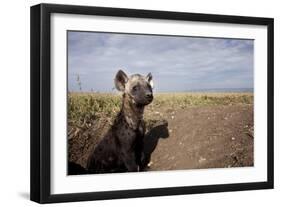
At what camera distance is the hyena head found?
4.82 metres

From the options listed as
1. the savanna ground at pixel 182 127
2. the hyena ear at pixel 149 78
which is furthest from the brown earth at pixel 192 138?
the hyena ear at pixel 149 78

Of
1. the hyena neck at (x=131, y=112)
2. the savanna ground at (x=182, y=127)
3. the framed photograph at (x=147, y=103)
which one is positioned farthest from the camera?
the hyena neck at (x=131, y=112)

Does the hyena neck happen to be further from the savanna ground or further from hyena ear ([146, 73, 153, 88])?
hyena ear ([146, 73, 153, 88])

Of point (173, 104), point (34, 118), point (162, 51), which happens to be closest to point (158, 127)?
point (173, 104)

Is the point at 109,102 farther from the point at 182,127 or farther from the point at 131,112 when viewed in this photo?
the point at 182,127

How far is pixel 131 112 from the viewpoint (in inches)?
193

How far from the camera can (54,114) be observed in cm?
459

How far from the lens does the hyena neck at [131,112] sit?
4.87m

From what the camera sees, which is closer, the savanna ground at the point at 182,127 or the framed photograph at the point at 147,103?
the framed photograph at the point at 147,103

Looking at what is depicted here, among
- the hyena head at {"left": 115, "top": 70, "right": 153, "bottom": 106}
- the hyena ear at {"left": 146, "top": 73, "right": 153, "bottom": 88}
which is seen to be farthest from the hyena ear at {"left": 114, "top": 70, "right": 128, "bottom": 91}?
the hyena ear at {"left": 146, "top": 73, "right": 153, "bottom": 88}

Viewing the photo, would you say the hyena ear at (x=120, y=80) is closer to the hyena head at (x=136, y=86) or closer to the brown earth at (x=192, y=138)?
the hyena head at (x=136, y=86)

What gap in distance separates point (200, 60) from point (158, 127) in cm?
53

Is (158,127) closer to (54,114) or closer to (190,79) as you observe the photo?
(190,79)

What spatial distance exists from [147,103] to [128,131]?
0.21 meters
